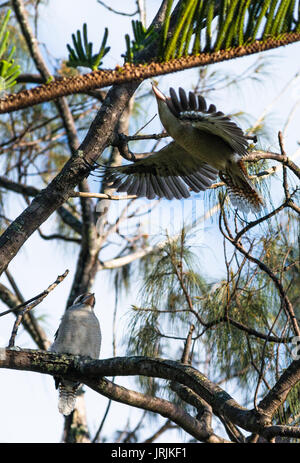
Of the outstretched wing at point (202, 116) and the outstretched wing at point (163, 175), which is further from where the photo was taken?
the outstretched wing at point (163, 175)

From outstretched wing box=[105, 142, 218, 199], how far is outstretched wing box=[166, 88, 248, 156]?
831 mm

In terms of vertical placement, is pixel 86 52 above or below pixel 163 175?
below

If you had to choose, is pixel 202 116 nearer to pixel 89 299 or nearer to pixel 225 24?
pixel 225 24

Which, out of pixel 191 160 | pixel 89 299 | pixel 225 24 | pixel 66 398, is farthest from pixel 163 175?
pixel 225 24

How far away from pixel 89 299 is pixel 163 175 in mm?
1048

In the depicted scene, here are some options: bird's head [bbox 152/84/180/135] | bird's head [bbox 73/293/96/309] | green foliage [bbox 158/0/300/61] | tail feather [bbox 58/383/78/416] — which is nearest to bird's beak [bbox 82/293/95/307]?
bird's head [bbox 73/293/96/309]

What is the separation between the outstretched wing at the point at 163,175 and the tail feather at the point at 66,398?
1.19 meters

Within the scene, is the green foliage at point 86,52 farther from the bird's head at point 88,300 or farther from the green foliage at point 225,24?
the bird's head at point 88,300

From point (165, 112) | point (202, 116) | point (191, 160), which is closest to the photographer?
point (202, 116)

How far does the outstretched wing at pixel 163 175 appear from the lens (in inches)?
130

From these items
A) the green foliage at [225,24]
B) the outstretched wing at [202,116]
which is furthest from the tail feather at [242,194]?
the green foliage at [225,24]

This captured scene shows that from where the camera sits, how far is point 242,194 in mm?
2828
